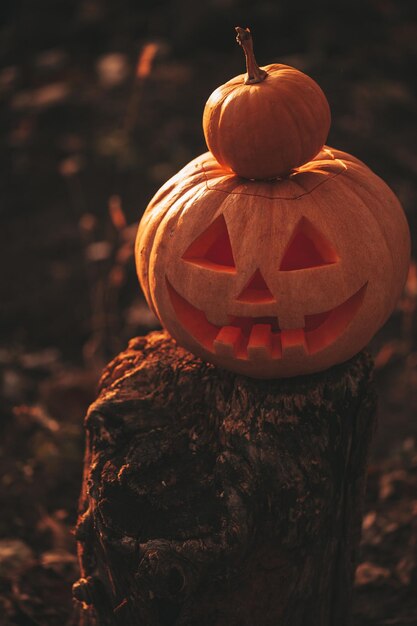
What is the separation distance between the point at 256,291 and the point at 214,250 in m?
0.27

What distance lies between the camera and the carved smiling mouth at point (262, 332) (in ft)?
9.54

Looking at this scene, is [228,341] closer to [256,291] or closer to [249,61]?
[256,291]

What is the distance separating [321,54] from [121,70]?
1.99 meters

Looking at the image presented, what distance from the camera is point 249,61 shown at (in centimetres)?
287

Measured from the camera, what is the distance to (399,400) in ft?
17.3

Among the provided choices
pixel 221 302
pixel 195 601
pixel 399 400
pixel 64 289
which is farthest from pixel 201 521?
pixel 64 289

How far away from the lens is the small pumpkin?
285 cm

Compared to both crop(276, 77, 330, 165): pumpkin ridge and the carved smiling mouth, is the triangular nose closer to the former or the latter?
the carved smiling mouth

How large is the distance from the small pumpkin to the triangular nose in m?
0.38

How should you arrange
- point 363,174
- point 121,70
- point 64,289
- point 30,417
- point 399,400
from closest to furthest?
point 363,174 → point 30,417 → point 399,400 → point 64,289 → point 121,70

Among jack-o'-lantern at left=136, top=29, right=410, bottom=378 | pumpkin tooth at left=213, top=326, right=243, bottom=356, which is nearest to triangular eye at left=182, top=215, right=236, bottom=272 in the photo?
jack-o'-lantern at left=136, top=29, right=410, bottom=378

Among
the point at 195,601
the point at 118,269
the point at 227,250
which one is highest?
the point at 118,269

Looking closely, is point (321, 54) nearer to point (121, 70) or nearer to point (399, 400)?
point (121, 70)

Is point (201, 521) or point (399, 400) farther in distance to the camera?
point (399, 400)
